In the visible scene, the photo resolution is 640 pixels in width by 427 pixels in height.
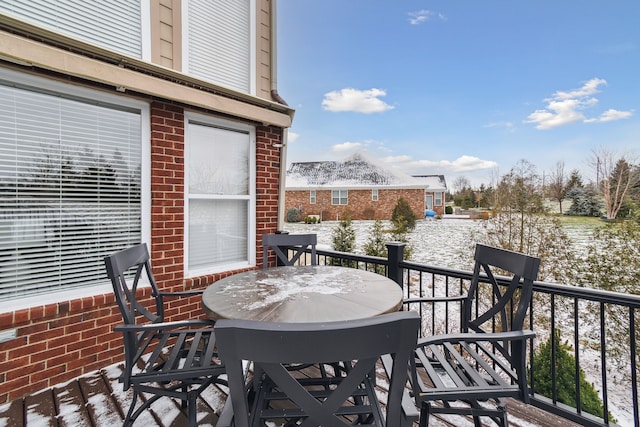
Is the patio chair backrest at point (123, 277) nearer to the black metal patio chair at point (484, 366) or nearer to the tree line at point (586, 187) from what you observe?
the black metal patio chair at point (484, 366)

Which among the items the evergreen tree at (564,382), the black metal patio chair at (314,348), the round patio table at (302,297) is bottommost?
the evergreen tree at (564,382)

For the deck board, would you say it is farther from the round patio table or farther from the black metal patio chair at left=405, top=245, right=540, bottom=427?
the black metal patio chair at left=405, top=245, right=540, bottom=427

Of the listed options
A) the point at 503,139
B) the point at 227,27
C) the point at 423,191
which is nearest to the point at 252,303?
the point at 227,27

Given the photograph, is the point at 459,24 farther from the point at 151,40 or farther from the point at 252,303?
the point at 252,303

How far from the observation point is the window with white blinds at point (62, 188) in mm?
2184

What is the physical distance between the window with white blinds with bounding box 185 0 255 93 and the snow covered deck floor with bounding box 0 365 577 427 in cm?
285

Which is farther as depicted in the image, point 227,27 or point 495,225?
point 495,225

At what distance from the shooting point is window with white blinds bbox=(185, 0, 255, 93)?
315 centimetres

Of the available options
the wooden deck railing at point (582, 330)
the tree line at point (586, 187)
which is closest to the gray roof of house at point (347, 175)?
the tree line at point (586, 187)

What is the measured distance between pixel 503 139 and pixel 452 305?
13.2 m

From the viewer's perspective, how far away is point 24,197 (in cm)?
223

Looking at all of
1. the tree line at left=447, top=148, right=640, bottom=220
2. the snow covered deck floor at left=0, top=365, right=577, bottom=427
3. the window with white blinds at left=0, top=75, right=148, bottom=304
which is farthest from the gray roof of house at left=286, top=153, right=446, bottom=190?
the snow covered deck floor at left=0, top=365, right=577, bottom=427

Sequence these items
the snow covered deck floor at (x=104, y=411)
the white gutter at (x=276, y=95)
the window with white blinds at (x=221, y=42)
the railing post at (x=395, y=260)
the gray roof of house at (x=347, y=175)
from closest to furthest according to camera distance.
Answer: the snow covered deck floor at (x=104, y=411) → the railing post at (x=395, y=260) → the window with white blinds at (x=221, y=42) → the white gutter at (x=276, y=95) → the gray roof of house at (x=347, y=175)

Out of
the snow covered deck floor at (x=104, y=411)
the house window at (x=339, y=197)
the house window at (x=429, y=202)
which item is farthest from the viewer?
the house window at (x=429, y=202)
